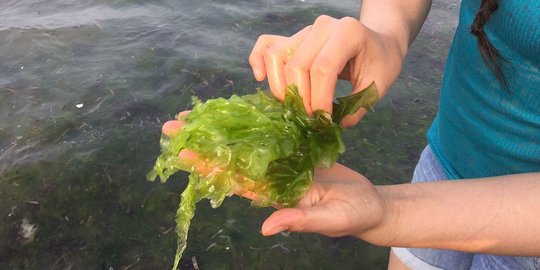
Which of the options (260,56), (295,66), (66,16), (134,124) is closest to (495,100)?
(295,66)

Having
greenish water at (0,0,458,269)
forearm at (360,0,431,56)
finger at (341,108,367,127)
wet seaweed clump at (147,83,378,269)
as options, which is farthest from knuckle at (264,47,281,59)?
greenish water at (0,0,458,269)

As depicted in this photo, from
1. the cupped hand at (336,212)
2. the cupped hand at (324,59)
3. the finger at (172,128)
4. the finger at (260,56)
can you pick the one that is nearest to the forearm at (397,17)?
the cupped hand at (324,59)

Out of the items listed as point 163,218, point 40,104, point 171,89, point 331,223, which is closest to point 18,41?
point 40,104

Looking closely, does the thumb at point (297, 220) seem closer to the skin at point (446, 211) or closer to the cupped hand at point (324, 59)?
the skin at point (446, 211)

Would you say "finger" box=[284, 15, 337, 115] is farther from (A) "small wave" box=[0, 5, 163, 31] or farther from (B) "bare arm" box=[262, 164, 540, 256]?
(A) "small wave" box=[0, 5, 163, 31]

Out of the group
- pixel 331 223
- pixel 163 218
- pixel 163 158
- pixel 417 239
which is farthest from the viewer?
pixel 163 218

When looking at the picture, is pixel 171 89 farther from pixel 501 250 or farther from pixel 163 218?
pixel 501 250

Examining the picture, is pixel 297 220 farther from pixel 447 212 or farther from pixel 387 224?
pixel 447 212
